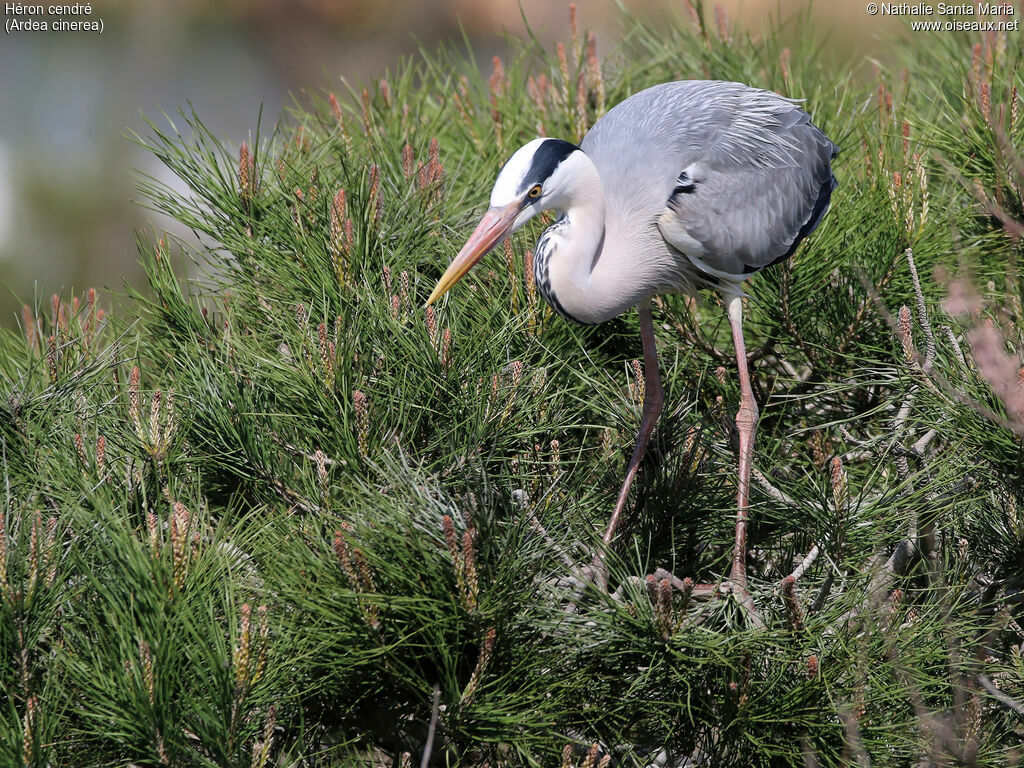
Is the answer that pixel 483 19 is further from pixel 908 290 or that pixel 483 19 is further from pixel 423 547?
pixel 423 547

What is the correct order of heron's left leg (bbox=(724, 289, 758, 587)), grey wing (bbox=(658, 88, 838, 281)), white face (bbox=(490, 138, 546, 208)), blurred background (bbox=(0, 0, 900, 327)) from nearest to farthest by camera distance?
heron's left leg (bbox=(724, 289, 758, 587)) → white face (bbox=(490, 138, 546, 208)) → grey wing (bbox=(658, 88, 838, 281)) → blurred background (bbox=(0, 0, 900, 327))

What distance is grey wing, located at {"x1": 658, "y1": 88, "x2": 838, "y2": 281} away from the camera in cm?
202

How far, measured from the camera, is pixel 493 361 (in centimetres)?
166

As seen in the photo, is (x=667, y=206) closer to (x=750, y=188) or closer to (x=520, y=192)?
(x=750, y=188)

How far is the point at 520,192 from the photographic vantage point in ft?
5.76

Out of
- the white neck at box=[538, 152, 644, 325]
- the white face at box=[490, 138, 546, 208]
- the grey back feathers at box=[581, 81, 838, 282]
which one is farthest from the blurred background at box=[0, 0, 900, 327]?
the white face at box=[490, 138, 546, 208]

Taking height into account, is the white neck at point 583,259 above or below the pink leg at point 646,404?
above

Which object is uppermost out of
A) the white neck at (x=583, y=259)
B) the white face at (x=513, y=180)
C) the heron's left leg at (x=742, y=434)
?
the white face at (x=513, y=180)

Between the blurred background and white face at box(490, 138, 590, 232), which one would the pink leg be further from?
the blurred background

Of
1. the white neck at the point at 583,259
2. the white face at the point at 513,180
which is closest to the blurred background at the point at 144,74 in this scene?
the white neck at the point at 583,259

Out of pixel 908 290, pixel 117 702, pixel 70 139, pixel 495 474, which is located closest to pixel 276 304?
pixel 495 474

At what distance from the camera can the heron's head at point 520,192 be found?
170 cm

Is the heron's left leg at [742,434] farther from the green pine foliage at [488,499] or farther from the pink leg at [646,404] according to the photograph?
the pink leg at [646,404]

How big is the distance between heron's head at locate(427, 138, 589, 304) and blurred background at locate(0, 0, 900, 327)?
2760 mm
